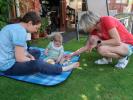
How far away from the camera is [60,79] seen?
3139 millimetres

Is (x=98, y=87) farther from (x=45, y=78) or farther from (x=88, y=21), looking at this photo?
(x=88, y=21)

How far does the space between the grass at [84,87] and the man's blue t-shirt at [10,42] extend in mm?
259

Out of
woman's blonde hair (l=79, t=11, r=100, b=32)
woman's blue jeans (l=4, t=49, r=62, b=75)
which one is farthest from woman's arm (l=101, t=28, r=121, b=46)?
woman's blue jeans (l=4, t=49, r=62, b=75)

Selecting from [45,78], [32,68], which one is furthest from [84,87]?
[32,68]

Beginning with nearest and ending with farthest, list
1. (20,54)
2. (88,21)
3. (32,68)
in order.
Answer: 1. (20,54)
2. (32,68)
3. (88,21)

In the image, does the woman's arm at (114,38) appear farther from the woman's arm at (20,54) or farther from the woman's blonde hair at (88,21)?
the woman's arm at (20,54)

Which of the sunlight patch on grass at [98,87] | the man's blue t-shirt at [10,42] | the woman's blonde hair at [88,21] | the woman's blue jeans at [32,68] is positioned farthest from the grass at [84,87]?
the woman's blonde hair at [88,21]

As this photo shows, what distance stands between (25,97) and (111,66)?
154cm

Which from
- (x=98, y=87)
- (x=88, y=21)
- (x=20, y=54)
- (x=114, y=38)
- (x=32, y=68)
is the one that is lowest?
(x=98, y=87)

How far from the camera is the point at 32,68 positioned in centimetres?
311

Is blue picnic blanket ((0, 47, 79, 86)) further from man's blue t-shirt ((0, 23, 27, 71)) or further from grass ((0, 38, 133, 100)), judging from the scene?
man's blue t-shirt ((0, 23, 27, 71))

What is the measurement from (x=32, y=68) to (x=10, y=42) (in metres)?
→ 0.43

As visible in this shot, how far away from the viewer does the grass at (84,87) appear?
9.02 ft

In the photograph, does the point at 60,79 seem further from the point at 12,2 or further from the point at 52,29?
the point at 52,29
